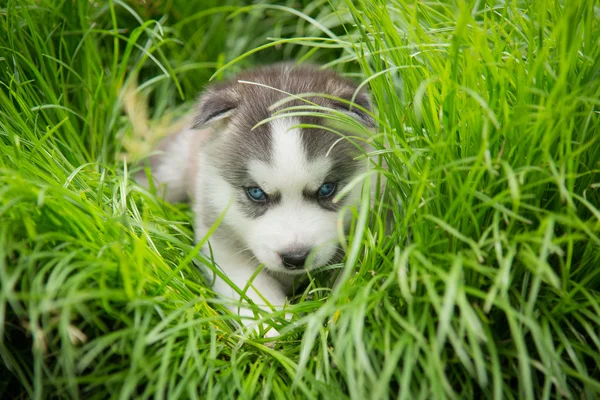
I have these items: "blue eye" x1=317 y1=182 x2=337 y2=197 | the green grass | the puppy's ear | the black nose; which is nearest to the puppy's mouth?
the black nose

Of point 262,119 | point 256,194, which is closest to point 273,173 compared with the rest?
point 256,194

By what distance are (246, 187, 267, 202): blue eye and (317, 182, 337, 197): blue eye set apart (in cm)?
26

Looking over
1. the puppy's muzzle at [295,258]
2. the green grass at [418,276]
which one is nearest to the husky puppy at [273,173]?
the puppy's muzzle at [295,258]

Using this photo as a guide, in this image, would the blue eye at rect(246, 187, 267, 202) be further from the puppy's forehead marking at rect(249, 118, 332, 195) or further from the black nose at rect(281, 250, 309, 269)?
the black nose at rect(281, 250, 309, 269)

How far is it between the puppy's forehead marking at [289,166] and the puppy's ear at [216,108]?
→ 34 centimetres

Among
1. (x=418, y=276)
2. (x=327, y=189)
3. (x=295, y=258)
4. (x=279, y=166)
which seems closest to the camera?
(x=418, y=276)

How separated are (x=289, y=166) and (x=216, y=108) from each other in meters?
0.53

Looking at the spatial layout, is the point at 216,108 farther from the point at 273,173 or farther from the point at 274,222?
the point at 274,222

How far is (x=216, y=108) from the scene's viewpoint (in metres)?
2.78

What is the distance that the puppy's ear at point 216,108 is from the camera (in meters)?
2.75

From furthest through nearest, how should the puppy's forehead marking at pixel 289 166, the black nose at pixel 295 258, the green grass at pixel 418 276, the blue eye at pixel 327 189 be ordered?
the blue eye at pixel 327 189 → the puppy's forehead marking at pixel 289 166 → the black nose at pixel 295 258 → the green grass at pixel 418 276

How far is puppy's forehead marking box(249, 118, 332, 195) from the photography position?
2.52 metres

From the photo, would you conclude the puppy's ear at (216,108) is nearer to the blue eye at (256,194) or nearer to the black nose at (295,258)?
the blue eye at (256,194)

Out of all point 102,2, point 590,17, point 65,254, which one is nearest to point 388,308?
point 65,254
